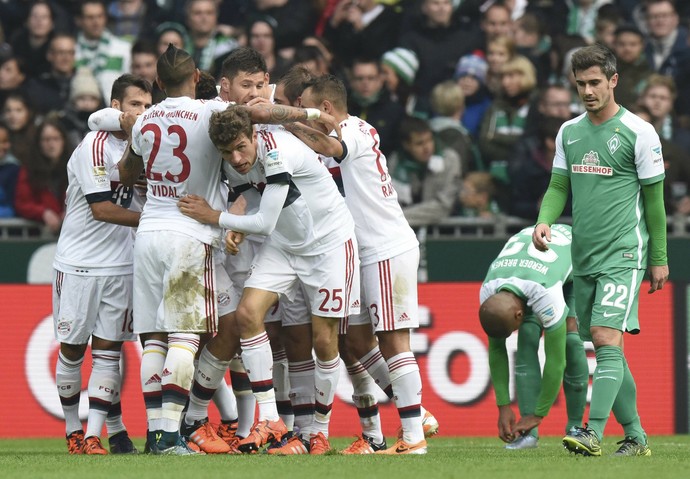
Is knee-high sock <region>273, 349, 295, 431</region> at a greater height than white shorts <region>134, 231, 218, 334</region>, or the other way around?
white shorts <region>134, 231, 218, 334</region>

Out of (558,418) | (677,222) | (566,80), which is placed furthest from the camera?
(566,80)

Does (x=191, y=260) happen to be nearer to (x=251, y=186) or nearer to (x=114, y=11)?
(x=251, y=186)

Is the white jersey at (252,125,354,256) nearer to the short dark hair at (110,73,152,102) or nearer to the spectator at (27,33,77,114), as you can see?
the short dark hair at (110,73,152,102)

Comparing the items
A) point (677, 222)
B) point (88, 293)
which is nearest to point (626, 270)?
point (88, 293)

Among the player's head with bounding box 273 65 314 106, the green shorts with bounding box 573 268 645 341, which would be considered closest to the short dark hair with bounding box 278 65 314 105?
Result: the player's head with bounding box 273 65 314 106

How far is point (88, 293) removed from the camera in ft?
29.9

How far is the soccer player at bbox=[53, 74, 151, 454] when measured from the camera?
9.04m

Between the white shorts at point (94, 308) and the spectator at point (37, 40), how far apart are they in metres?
6.21

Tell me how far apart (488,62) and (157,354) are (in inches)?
265

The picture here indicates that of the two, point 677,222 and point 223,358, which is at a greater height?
point 677,222

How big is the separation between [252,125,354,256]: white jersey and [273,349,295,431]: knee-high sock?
122 centimetres

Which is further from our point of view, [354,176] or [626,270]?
[354,176]

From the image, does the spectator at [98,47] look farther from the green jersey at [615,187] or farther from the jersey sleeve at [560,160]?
the green jersey at [615,187]

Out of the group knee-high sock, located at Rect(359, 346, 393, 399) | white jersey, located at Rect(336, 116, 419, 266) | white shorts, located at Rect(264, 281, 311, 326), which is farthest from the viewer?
knee-high sock, located at Rect(359, 346, 393, 399)
